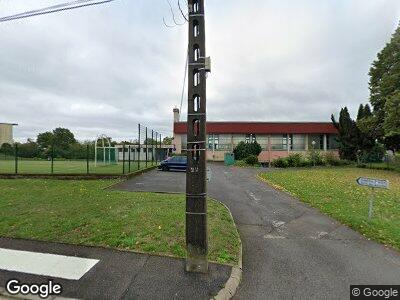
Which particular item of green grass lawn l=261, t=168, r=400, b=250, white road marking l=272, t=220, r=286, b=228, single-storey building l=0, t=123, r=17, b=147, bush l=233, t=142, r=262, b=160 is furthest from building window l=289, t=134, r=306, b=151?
single-storey building l=0, t=123, r=17, b=147

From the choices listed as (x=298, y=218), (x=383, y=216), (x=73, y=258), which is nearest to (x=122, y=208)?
(x=73, y=258)

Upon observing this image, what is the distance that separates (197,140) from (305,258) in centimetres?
321

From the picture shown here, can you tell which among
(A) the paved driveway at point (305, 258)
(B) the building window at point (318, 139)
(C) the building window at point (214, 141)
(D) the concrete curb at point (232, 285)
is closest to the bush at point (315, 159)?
(B) the building window at point (318, 139)

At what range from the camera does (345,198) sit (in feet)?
40.5

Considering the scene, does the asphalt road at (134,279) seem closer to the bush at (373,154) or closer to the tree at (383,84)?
the tree at (383,84)

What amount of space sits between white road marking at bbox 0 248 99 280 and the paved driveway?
99.1 inches

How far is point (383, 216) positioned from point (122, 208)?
7.79 m

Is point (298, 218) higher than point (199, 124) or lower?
lower

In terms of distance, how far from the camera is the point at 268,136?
43.2 m

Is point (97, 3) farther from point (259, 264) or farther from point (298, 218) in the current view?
point (298, 218)

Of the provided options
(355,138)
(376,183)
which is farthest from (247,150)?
(376,183)

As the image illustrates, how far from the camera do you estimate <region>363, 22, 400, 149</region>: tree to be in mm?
29225

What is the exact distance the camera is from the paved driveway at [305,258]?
463cm

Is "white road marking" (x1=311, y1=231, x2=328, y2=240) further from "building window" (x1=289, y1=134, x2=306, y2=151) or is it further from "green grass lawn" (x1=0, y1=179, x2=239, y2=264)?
"building window" (x1=289, y1=134, x2=306, y2=151)
